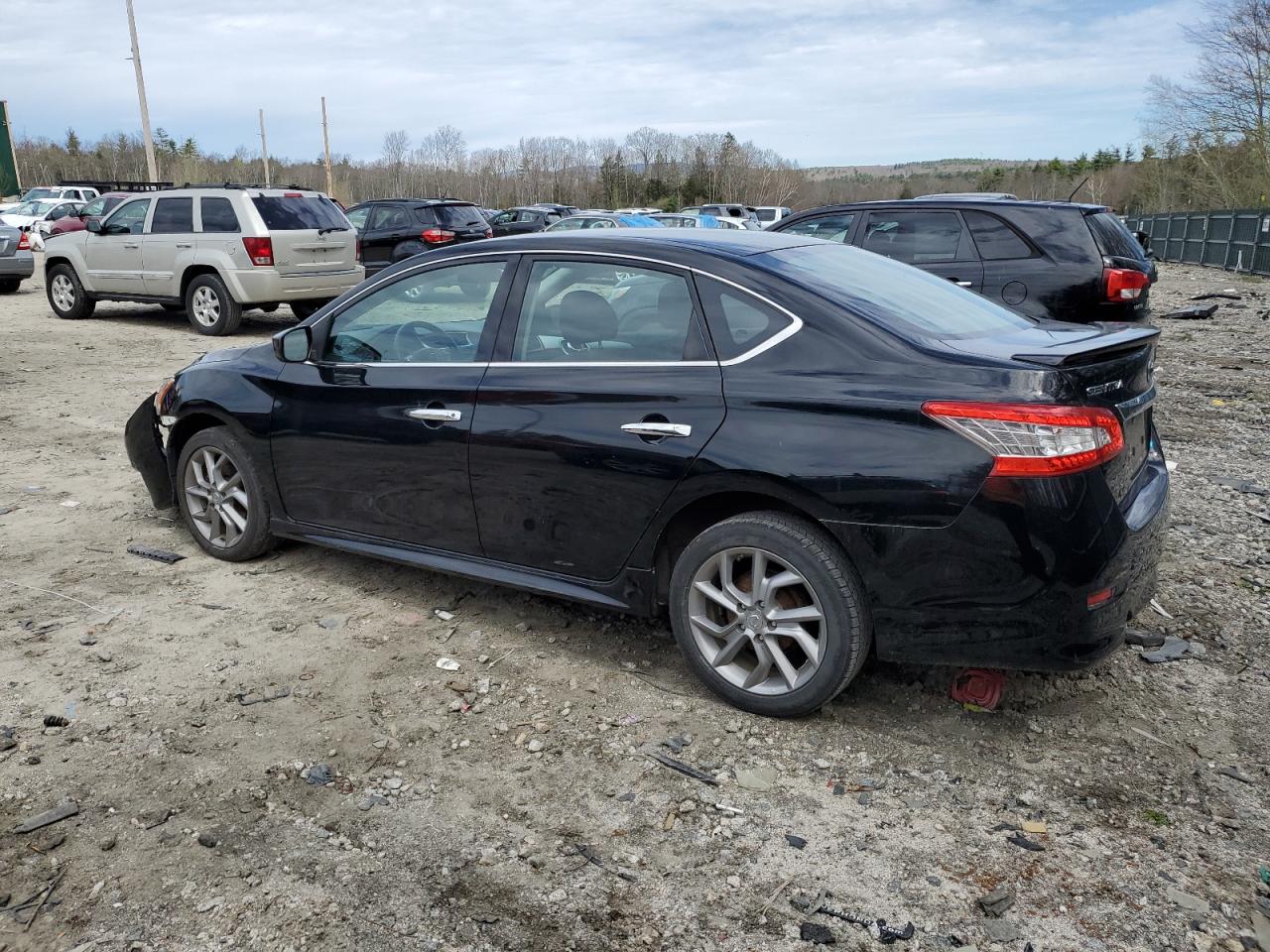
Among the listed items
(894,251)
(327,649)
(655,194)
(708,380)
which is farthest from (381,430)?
(655,194)

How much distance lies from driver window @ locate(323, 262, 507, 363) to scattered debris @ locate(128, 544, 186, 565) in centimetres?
146

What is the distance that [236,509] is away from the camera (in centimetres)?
525

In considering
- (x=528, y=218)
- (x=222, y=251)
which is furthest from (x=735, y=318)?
(x=528, y=218)

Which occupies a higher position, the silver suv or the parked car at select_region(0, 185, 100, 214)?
the parked car at select_region(0, 185, 100, 214)

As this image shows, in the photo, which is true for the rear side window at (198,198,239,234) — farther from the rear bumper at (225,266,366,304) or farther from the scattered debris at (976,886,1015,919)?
the scattered debris at (976,886,1015,919)

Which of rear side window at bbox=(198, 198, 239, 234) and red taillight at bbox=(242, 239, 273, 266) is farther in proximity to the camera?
rear side window at bbox=(198, 198, 239, 234)

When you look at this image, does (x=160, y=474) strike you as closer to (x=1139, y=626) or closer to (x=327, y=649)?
(x=327, y=649)

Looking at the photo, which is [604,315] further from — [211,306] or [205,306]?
[205,306]

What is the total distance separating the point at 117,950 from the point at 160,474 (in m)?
3.57

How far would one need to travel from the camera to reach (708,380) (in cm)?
366

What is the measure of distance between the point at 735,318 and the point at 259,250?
36.3 feet

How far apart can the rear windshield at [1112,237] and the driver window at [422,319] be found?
6.06 metres

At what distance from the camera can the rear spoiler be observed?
3240mm

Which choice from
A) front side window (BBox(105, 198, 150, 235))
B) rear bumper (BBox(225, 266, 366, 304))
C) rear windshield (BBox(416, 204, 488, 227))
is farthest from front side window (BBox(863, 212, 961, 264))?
rear windshield (BBox(416, 204, 488, 227))
